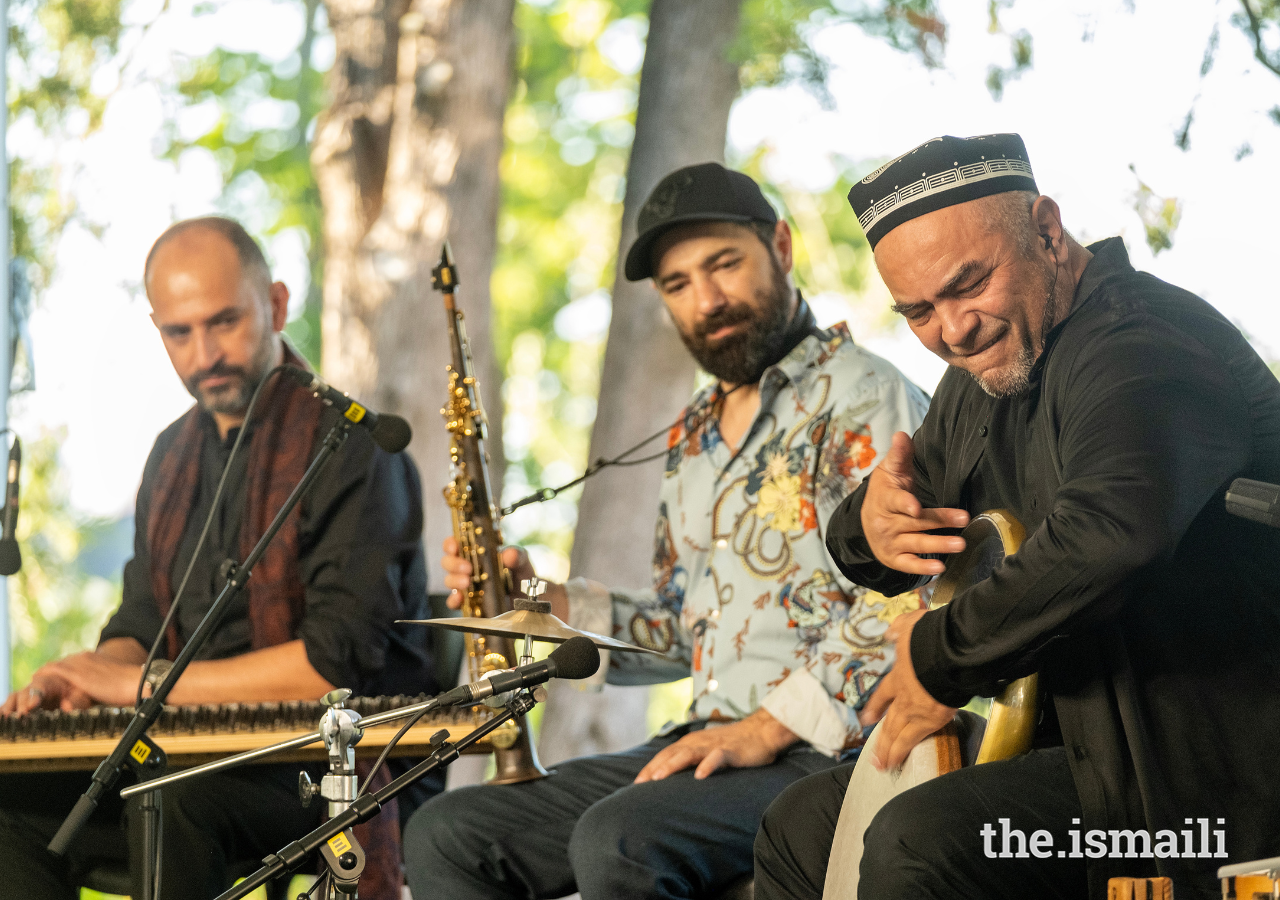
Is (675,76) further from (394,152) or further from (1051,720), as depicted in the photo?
(1051,720)

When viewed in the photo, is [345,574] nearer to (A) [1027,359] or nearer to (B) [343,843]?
(B) [343,843]

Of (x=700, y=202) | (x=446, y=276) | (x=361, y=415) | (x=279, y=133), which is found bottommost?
(x=361, y=415)

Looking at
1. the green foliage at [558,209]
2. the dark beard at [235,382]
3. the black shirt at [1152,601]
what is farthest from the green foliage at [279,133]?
the black shirt at [1152,601]

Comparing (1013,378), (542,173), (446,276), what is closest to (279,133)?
(542,173)

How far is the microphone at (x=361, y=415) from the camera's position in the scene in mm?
2505

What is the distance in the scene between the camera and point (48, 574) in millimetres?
6863

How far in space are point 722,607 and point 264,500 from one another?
1370 mm

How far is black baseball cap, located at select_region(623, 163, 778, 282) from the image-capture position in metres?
3.38

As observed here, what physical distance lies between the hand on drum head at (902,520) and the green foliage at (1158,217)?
217 centimetres

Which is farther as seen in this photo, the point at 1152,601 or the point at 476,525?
the point at 476,525

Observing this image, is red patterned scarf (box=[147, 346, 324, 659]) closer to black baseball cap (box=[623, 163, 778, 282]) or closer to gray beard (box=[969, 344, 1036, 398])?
black baseball cap (box=[623, 163, 778, 282])

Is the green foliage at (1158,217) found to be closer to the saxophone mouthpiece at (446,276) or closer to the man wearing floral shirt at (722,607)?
the man wearing floral shirt at (722,607)

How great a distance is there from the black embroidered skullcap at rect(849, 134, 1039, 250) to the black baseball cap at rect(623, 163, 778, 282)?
109 cm

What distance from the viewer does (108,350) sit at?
6.90m
